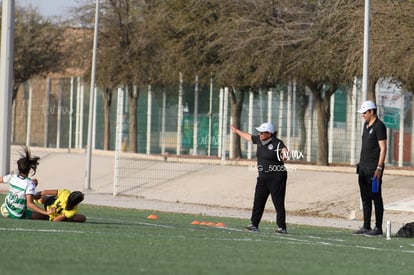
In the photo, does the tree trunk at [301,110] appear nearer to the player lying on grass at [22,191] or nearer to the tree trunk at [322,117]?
the tree trunk at [322,117]

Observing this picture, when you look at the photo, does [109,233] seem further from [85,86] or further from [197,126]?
[85,86]

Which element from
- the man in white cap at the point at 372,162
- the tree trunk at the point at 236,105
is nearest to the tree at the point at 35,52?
the tree trunk at the point at 236,105

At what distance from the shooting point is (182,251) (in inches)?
603

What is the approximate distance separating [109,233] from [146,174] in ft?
81.6

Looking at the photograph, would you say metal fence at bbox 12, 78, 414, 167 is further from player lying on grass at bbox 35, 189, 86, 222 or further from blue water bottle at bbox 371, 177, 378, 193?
player lying on grass at bbox 35, 189, 86, 222

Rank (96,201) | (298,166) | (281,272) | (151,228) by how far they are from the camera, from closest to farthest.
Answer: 1. (281,272)
2. (151,228)
3. (96,201)
4. (298,166)

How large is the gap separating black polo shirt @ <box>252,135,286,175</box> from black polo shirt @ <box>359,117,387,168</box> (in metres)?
1.52

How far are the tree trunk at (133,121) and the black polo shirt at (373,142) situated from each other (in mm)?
32591

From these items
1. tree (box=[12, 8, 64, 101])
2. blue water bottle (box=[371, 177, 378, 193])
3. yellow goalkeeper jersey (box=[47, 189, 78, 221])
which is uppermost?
tree (box=[12, 8, 64, 101])

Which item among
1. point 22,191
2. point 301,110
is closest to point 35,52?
point 301,110

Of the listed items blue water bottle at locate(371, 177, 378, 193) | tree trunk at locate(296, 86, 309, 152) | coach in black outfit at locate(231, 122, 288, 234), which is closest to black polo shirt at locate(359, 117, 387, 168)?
blue water bottle at locate(371, 177, 378, 193)

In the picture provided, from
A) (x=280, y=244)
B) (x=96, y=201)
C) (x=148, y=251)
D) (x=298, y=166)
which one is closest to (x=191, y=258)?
(x=148, y=251)

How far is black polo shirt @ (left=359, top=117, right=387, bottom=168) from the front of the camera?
Answer: 21.0m

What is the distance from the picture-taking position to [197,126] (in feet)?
157
